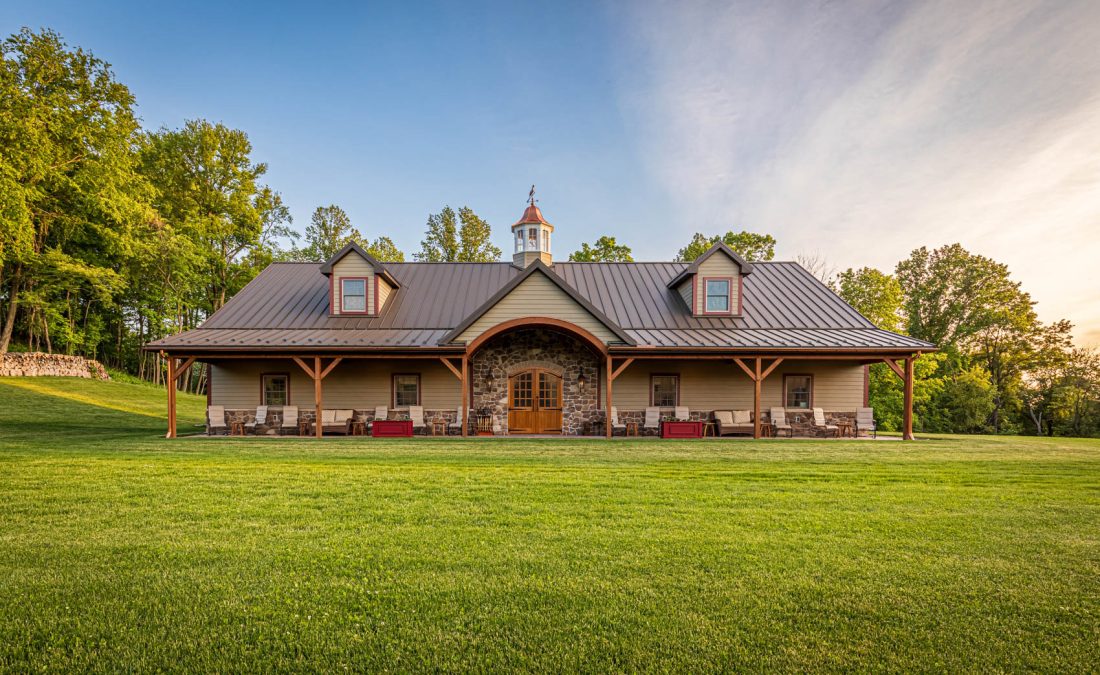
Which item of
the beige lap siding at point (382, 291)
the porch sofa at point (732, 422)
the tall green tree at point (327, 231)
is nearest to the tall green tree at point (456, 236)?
the tall green tree at point (327, 231)

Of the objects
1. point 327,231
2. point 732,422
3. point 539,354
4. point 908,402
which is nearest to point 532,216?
point 539,354

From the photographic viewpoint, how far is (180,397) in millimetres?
26688

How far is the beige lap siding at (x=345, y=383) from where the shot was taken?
1566 centimetres

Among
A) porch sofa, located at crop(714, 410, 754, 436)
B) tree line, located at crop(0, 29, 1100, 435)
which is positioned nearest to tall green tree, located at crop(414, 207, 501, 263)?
tree line, located at crop(0, 29, 1100, 435)

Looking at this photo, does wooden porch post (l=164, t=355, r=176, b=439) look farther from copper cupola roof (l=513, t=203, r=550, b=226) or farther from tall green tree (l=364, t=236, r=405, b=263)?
tall green tree (l=364, t=236, r=405, b=263)

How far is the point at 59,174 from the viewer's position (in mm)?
22328

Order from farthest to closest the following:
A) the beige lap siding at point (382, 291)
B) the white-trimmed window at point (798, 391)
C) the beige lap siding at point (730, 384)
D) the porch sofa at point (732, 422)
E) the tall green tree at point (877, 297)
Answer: the tall green tree at point (877, 297)
the beige lap siding at point (382, 291)
the white-trimmed window at point (798, 391)
the beige lap siding at point (730, 384)
the porch sofa at point (732, 422)

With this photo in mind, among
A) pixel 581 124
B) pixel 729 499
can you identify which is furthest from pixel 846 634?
pixel 581 124

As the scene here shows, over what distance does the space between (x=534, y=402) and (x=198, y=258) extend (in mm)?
25996

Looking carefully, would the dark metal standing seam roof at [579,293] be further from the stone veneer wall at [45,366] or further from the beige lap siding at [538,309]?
the stone veneer wall at [45,366]

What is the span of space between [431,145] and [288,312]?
10485mm

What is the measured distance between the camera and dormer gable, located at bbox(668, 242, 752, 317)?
16516 mm

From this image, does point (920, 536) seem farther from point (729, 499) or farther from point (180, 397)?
point (180, 397)

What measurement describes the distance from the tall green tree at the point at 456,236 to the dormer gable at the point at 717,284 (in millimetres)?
20117
